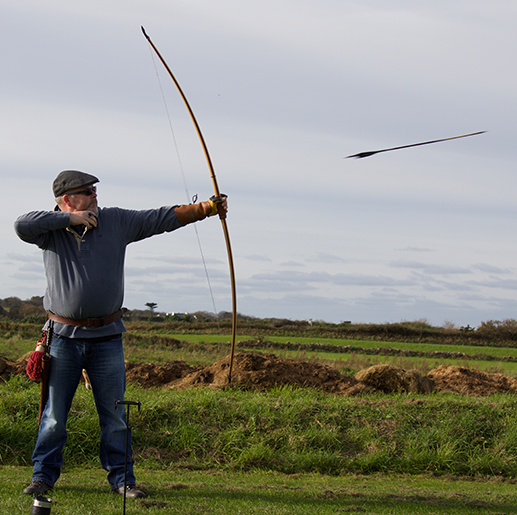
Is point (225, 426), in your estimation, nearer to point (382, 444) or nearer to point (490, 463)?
point (382, 444)

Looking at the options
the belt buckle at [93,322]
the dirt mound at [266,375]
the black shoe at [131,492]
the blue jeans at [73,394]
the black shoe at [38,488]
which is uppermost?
the belt buckle at [93,322]

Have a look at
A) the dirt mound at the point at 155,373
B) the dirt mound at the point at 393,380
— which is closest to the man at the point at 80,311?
the dirt mound at the point at 155,373

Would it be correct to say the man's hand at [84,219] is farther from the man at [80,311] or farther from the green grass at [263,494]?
the green grass at [263,494]

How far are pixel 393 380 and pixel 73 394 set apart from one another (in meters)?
7.79

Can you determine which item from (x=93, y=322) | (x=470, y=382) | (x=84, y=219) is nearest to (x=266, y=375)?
(x=470, y=382)

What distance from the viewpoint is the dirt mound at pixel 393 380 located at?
10922 millimetres

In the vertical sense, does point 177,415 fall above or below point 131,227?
below

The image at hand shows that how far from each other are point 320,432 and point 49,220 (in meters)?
4.44

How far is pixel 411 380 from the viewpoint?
1096cm

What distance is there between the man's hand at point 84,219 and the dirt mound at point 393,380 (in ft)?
24.8

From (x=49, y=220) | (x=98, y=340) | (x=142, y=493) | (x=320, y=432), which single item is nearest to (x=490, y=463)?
(x=320, y=432)

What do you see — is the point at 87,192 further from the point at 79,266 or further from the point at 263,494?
the point at 263,494

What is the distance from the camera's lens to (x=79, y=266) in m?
4.55

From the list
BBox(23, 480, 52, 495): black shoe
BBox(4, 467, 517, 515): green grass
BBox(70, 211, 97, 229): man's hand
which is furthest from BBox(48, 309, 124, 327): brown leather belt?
BBox(4, 467, 517, 515): green grass
